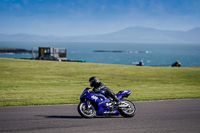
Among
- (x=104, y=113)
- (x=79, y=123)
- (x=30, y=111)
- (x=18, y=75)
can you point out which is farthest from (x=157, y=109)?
(x=18, y=75)

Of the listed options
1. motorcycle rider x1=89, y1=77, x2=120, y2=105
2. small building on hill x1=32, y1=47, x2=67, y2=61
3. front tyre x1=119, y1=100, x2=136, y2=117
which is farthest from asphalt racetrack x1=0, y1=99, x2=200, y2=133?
small building on hill x1=32, y1=47, x2=67, y2=61

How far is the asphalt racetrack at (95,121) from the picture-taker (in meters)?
7.79

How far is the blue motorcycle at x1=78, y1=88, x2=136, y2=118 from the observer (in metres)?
9.34

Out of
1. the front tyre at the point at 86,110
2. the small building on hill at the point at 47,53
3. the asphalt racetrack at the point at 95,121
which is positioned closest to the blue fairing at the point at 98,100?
the front tyre at the point at 86,110

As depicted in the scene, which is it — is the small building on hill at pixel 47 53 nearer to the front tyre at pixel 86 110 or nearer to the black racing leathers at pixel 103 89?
the black racing leathers at pixel 103 89

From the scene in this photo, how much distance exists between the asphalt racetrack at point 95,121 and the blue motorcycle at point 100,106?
0.22 meters

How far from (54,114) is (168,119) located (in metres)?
4.16

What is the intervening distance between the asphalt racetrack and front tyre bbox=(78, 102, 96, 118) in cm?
21

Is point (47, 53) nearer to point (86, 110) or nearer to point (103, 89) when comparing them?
point (103, 89)

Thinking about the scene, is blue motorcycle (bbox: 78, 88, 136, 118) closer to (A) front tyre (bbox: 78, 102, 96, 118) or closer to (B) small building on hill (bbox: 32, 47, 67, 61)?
(A) front tyre (bbox: 78, 102, 96, 118)

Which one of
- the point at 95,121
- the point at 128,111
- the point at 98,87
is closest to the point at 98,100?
the point at 98,87

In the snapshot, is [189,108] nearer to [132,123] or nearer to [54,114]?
[132,123]

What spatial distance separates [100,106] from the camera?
372 inches

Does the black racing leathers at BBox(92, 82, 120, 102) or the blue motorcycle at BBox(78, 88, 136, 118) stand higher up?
the black racing leathers at BBox(92, 82, 120, 102)
